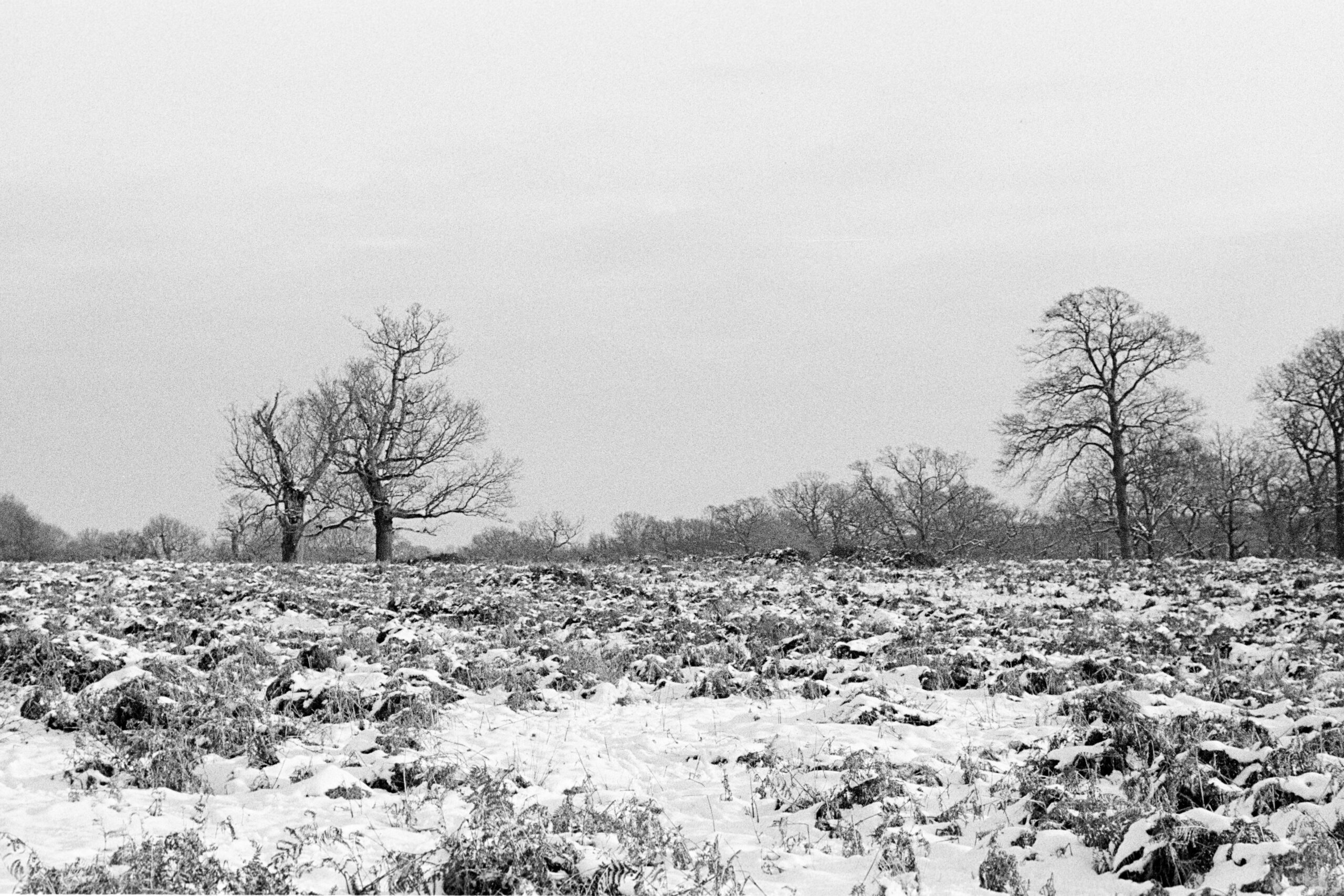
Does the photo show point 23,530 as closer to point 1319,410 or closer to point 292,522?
point 292,522

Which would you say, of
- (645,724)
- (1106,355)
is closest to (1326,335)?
(1106,355)

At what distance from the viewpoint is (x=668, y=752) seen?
7.22 meters

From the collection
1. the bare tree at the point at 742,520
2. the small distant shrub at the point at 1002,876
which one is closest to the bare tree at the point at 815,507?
the bare tree at the point at 742,520

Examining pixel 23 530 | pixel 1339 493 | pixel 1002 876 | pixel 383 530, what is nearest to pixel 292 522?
pixel 383 530

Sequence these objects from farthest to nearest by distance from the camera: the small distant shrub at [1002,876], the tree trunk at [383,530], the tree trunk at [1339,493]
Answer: the tree trunk at [1339,493] → the tree trunk at [383,530] → the small distant shrub at [1002,876]

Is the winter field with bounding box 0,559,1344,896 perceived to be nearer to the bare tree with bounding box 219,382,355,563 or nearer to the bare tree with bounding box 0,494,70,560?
the bare tree with bounding box 219,382,355,563

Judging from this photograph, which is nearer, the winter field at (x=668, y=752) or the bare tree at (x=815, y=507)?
the winter field at (x=668, y=752)

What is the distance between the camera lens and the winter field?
462 cm

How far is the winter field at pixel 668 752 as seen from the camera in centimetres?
462

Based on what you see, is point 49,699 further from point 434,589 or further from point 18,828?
point 434,589

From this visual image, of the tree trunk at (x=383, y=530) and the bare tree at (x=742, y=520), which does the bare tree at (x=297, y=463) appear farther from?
the bare tree at (x=742, y=520)

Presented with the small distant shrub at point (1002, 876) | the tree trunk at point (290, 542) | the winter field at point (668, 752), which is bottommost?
the small distant shrub at point (1002, 876)

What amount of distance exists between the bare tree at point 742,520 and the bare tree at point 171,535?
48.6m

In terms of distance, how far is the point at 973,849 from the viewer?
5078 mm
